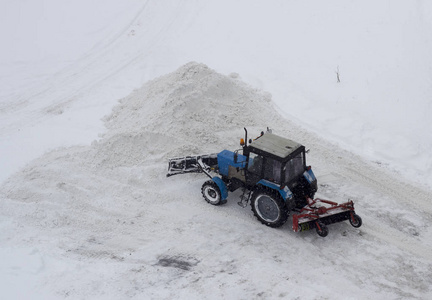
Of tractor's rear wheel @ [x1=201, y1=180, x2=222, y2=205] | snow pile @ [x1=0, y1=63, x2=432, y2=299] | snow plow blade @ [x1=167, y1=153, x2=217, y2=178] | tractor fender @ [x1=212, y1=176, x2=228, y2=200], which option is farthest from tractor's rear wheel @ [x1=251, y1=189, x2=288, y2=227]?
snow plow blade @ [x1=167, y1=153, x2=217, y2=178]

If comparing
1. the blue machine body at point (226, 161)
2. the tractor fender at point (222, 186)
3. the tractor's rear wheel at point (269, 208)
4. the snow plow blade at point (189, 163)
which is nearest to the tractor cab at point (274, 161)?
Result: the tractor's rear wheel at point (269, 208)

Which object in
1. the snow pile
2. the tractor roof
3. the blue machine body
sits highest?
the tractor roof

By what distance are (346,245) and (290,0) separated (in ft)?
64.1

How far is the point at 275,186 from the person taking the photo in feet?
31.3

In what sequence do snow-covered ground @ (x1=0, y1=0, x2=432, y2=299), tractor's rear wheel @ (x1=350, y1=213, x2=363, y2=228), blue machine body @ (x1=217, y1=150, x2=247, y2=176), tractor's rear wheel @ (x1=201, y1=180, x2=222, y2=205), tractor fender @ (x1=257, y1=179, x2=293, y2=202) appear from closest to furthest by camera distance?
1. snow-covered ground @ (x1=0, y1=0, x2=432, y2=299)
2. tractor fender @ (x1=257, y1=179, x2=293, y2=202)
3. tractor's rear wheel @ (x1=350, y1=213, x2=363, y2=228)
4. blue machine body @ (x1=217, y1=150, x2=247, y2=176)
5. tractor's rear wheel @ (x1=201, y1=180, x2=222, y2=205)

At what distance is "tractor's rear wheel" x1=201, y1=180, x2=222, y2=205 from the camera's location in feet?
34.8

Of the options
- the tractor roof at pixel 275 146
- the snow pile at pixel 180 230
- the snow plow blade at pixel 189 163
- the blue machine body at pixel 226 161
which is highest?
the tractor roof at pixel 275 146

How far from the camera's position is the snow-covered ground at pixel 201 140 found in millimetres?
8633

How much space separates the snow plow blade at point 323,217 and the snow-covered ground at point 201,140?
1.07 ft

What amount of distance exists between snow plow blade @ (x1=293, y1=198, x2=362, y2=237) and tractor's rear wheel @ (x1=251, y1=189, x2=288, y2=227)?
1.17 feet

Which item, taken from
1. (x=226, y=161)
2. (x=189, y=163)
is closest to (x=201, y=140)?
(x=189, y=163)

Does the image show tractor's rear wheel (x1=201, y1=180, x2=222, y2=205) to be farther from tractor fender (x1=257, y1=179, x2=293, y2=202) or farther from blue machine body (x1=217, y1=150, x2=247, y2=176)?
tractor fender (x1=257, y1=179, x2=293, y2=202)

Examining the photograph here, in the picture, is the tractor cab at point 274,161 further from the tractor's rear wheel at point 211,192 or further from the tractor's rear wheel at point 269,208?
the tractor's rear wheel at point 211,192

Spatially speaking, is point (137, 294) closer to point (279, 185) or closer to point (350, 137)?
point (279, 185)
